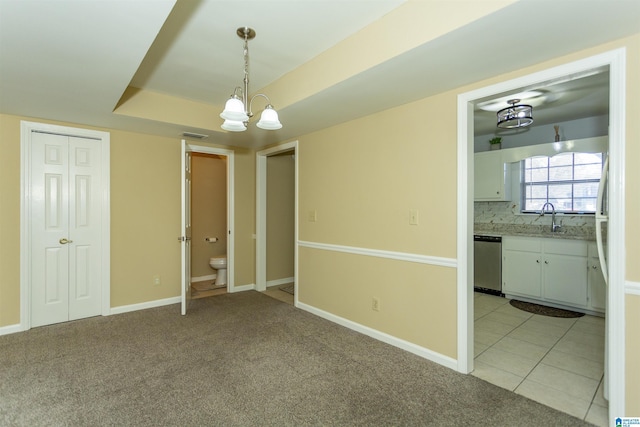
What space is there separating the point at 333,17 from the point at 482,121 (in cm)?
293

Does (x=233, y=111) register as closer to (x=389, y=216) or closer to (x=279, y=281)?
(x=389, y=216)

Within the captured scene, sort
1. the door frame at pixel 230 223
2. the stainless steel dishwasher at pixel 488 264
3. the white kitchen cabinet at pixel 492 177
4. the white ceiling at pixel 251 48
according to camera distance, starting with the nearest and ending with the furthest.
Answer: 1. the white ceiling at pixel 251 48
2. the stainless steel dishwasher at pixel 488 264
3. the white kitchen cabinet at pixel 492 177
4. the door frame at pixel 230 223

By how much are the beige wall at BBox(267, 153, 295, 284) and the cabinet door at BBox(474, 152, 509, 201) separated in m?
3.00

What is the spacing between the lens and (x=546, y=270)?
4016 mm

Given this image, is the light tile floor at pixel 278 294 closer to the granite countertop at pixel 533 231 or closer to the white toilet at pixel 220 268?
the white toilet at pixel 220 268

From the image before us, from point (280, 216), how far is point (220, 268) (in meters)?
1.32

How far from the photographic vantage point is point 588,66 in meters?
1.89

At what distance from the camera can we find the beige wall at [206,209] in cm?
555

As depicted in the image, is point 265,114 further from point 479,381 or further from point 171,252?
point 171,252

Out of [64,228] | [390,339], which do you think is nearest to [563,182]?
[390,339]

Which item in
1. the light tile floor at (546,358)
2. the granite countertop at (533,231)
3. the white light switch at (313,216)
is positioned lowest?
the light tile floor at (546,358)

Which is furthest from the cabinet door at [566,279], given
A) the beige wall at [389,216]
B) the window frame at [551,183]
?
the beige wall at [389,216]

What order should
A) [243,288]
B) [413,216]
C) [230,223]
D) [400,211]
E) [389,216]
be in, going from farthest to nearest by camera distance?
1. [243,288]
2. [230,223]
3. [389,216]
4. [400,211]
5. [413,216]

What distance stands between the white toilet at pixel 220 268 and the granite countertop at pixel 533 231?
4035mm
